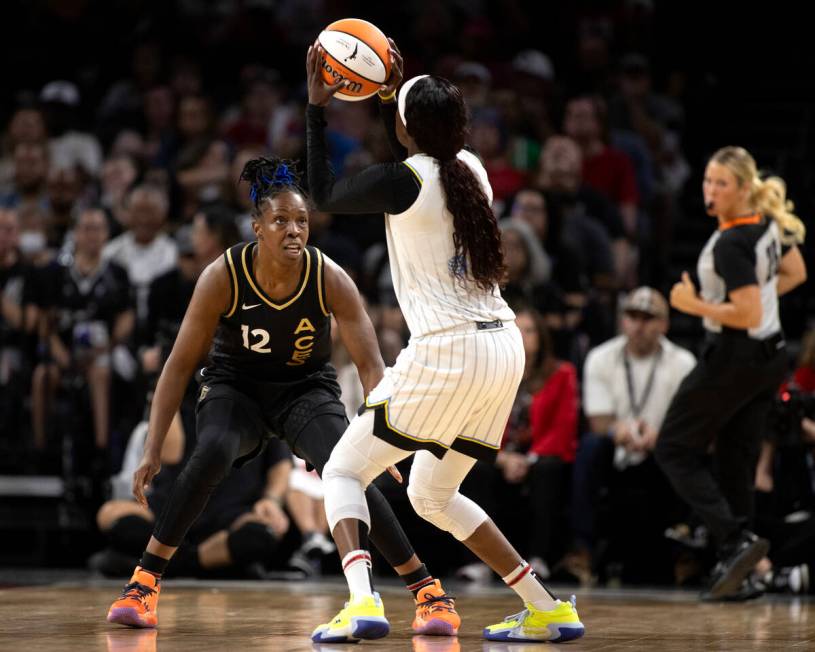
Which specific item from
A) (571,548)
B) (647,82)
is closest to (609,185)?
(647,82)

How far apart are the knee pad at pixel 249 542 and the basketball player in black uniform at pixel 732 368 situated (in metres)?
2.03

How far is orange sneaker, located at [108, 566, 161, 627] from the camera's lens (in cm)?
464

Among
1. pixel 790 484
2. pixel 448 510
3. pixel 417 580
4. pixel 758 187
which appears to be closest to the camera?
pixel 448 510

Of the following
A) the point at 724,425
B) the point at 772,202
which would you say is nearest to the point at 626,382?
the point at 724,425

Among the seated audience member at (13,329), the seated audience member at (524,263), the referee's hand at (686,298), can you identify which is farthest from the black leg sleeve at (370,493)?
the seated audience member at (13,329)

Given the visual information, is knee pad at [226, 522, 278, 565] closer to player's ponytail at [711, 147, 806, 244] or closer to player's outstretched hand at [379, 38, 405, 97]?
player's ponytail at [711, 147, 806, 244]

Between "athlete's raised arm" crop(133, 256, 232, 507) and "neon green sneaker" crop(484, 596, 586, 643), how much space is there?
1268mm

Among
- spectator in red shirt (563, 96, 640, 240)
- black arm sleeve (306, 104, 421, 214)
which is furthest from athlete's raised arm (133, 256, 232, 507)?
spectator in red shirt (563, 96, 640, 240)

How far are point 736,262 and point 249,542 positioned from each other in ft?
8.99

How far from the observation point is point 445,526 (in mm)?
4434

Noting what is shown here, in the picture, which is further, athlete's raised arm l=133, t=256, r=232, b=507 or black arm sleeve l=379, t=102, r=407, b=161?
athlete's raised arm l=133, t=256, r=232, b=507

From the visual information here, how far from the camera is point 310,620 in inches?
200

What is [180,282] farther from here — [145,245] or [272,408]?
[272,408]

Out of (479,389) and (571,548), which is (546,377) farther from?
(479,389)
